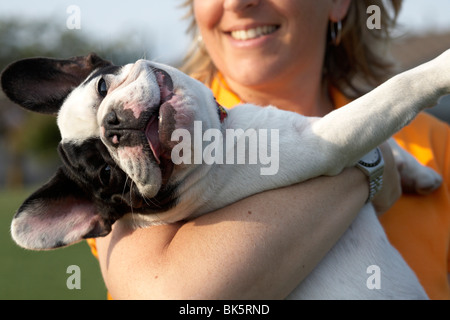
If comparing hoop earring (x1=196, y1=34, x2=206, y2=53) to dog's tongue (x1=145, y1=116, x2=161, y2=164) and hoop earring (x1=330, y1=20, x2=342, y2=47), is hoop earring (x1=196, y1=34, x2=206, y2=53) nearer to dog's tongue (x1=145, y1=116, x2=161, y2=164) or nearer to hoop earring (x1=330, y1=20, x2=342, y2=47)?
hoop earring (x1=330, y1=20, x2=342, y2=47)

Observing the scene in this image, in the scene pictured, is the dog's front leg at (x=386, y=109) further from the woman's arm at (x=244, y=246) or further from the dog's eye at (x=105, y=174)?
the dog's eye at (x=105, y=174)

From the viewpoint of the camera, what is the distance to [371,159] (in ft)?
6.13

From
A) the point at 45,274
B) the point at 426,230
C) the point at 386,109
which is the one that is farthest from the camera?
the point at 45,274

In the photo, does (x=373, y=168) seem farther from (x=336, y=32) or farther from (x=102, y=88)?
(x=336, y=32)

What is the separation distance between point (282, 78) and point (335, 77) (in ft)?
1.36

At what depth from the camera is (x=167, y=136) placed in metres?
1.61

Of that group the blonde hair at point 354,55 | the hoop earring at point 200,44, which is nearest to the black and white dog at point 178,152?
the blonde hair at point 354,55

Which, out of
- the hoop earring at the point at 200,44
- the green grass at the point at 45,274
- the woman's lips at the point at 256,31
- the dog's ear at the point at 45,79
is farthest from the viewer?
the green grass at the point at 45,274

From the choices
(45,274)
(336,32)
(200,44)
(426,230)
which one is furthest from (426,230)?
(45,274)

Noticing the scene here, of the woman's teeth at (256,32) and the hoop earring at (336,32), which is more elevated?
the woman's teeth at (256,32)

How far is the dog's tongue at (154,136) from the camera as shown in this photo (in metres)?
1.63

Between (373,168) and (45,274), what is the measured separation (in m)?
5.11
